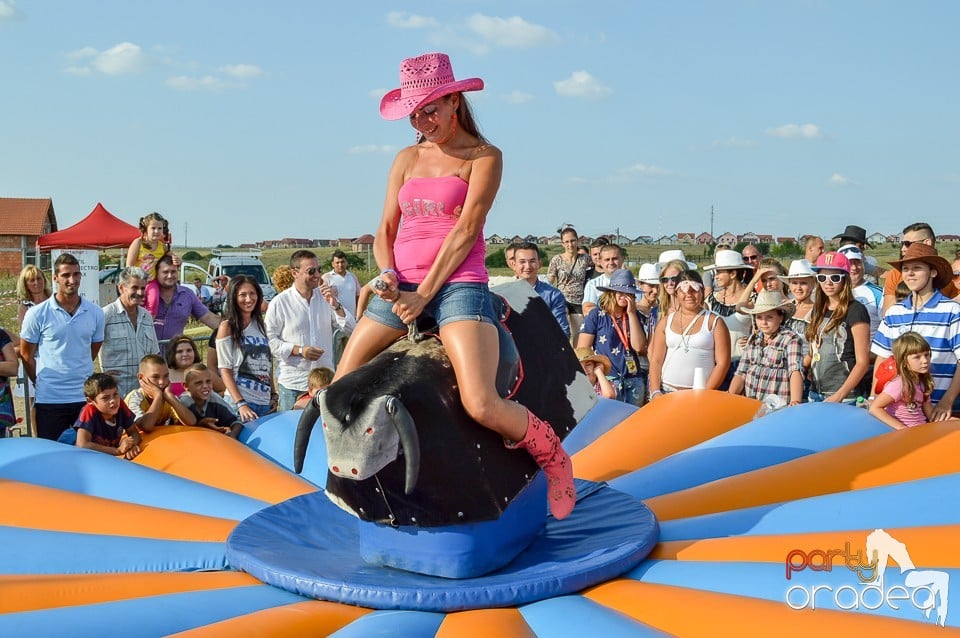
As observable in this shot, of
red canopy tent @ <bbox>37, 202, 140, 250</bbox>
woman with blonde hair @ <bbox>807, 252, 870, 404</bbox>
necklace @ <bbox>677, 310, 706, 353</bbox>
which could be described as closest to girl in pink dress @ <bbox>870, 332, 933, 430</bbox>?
woman with blonde hair @ <bbox>807, 252, 870, 404</bbox>

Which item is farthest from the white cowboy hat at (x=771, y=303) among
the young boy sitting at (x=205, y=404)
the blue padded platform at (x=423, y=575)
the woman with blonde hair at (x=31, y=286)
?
the woman with blonde hair at (x=31, y=286)

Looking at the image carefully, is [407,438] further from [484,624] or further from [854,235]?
[854,235]

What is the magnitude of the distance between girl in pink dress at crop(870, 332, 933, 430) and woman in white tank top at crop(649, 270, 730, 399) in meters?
0.91

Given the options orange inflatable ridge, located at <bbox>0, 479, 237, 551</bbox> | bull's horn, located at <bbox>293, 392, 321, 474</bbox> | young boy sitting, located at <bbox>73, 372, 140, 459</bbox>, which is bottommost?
orange inflatable ridge, located at <bbox>0, 479, 237, 551</bbox>

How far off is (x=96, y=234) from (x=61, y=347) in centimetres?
1302

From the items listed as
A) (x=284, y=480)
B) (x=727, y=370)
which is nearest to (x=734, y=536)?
(x=284, y=480)

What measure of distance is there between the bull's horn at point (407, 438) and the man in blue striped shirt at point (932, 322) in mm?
3039

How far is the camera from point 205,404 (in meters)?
4.72

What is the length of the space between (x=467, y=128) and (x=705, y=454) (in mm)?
1775

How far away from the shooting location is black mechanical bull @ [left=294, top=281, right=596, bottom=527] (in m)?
2.60

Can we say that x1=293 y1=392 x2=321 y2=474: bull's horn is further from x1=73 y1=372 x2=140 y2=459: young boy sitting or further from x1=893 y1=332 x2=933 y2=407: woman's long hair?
x1=893 y1=332 x2=933 y2=407: woman's long hair

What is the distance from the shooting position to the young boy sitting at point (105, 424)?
4.27 metres

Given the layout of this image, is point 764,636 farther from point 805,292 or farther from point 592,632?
point 805,292

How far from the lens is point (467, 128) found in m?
3.03
